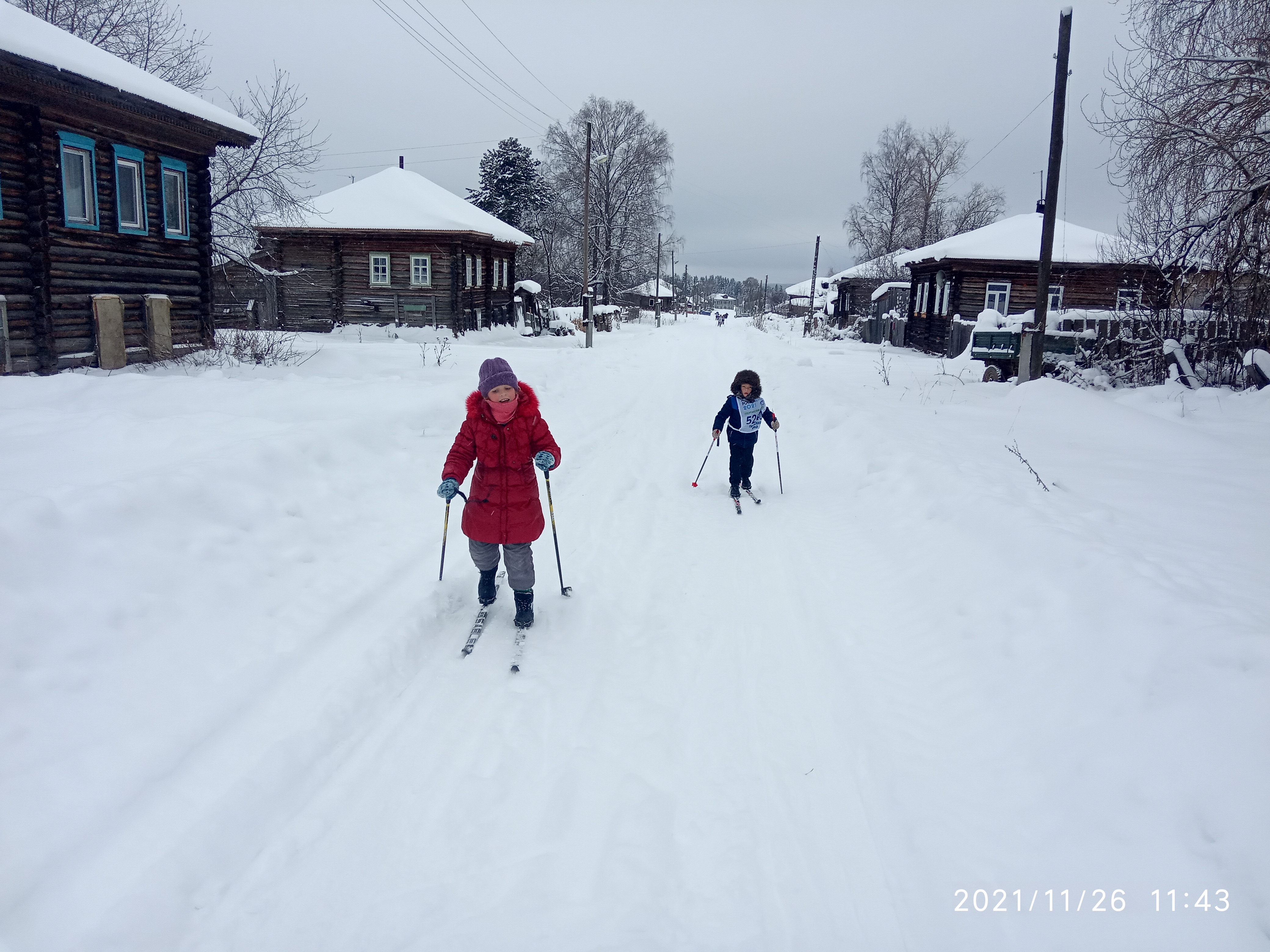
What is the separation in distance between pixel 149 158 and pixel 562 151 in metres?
33.2

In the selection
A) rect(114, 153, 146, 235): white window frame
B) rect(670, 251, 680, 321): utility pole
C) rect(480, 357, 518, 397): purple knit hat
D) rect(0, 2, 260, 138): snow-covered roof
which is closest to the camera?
rect(480, 357, 518, 397): purple knit hat

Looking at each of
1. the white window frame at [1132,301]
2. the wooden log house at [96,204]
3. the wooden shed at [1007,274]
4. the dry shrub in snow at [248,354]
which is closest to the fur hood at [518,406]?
the dry shrub in snow at [248,354]

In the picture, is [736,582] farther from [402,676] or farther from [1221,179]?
[1221,179]

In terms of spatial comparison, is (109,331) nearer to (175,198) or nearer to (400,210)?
(175,198)

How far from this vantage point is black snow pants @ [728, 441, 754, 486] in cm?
800

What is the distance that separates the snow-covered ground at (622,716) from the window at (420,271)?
21835mm

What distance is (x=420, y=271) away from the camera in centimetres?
2791

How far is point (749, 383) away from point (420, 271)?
909 inches

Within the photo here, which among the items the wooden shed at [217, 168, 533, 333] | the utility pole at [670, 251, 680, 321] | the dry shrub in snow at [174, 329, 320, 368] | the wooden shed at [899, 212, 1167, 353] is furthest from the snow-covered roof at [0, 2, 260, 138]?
the utility pole at [670, 251, 680, 321]

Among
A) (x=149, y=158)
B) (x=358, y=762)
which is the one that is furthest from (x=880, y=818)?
(x=149, y=158)

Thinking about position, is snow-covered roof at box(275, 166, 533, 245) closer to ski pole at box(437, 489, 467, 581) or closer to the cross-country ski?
the cross-country ski

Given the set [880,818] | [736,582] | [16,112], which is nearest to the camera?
[880,818]

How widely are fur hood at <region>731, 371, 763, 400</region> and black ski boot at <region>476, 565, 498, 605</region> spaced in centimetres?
398

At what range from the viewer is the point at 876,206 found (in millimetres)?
53594
